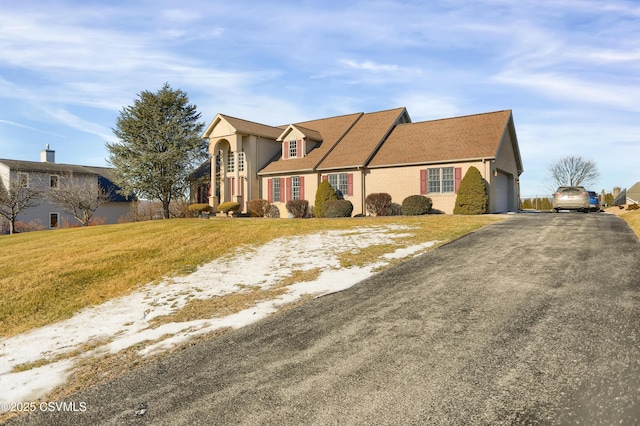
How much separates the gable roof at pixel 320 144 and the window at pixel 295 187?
0.71 m

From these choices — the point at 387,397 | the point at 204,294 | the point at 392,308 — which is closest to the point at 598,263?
the point at 392,308

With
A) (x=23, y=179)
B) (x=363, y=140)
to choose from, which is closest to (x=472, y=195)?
(x=363, y=140)

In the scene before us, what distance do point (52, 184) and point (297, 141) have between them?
24900 millimetres

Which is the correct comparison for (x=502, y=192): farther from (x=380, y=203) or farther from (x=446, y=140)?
(x=380, y=203)

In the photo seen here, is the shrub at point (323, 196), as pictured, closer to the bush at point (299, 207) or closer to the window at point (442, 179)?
the bush at point (299, 207)

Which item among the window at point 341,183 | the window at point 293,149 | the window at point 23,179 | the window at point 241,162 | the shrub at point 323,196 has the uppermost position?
the window at point 293,149

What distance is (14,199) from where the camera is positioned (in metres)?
30.0

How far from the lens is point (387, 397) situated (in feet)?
11.3

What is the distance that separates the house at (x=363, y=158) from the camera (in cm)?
2172

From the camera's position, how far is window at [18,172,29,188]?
30.9m

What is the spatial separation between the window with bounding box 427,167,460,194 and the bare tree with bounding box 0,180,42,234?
107 feet

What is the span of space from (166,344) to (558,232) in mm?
12337

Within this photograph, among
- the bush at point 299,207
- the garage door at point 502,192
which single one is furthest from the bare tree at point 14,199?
the garage door at point 502,192

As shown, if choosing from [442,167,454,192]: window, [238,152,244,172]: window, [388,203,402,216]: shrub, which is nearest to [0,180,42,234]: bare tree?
[238,152,244,172]: window
